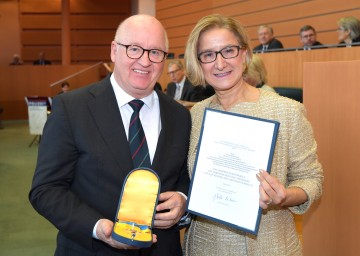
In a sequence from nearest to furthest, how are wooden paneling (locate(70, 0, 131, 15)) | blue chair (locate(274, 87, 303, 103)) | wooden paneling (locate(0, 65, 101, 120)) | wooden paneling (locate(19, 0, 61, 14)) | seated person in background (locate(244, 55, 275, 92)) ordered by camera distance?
1. seated person in background (locate(244, 55, 275, 92))
2. blue chair (locate(274, 87, 303, 103))
3. wooden paneling (locate(0, 65, 101, 120))
4. wooden paneling (locate(19, 0, 61, 14))
5. wooden paneling (locate(70, 0, 131, 15))

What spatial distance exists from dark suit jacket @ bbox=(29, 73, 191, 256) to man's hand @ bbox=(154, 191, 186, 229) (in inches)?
3.5

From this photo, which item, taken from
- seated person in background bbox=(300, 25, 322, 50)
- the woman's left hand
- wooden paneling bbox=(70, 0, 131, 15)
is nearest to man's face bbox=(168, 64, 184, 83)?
seated person in background bbox=(300, 25, 322, 50)

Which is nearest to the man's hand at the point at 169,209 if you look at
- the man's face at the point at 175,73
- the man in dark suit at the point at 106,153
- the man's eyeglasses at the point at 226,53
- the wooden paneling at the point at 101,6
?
the man in dark suit at the point at 106,153

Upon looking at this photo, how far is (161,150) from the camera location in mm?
1556

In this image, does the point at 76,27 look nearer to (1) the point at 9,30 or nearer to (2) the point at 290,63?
(1) the point at 9,30

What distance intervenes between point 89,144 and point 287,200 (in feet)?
2.32

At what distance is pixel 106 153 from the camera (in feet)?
4.81

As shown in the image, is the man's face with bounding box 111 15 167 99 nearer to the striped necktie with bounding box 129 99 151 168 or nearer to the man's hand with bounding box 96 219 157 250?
the striped necktie with bounding box 129 99 151 168

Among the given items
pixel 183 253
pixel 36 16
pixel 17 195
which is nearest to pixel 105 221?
pixel 183 253

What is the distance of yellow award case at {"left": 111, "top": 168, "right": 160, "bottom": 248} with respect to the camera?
1.27m

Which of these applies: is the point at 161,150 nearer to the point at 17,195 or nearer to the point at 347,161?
the point at 347,161

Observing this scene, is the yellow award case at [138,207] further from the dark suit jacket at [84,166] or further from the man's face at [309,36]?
the man's face at [309,36]

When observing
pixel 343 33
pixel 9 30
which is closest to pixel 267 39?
pixel 343 33

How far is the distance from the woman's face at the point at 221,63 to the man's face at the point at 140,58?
18 centimetres
